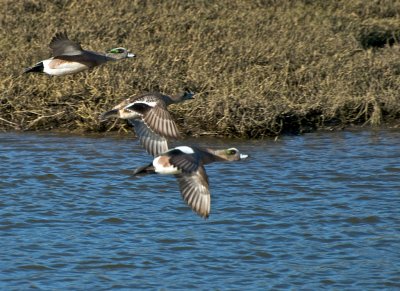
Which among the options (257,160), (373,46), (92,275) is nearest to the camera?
(92,275)

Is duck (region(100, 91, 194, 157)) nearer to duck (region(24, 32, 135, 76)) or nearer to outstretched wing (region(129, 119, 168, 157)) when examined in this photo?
outstretched wing (region(129, 119, 168, 157))

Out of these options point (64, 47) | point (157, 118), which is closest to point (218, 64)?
point (64, 47)

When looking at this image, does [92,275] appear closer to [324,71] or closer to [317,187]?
[317,187]

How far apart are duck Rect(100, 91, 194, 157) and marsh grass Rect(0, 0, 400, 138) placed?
2670 millimetres

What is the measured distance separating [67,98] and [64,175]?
121 centimetres

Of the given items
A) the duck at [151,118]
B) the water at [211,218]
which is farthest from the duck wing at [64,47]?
the water at [211,218]

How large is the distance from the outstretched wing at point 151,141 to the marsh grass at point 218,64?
2664 millimetres

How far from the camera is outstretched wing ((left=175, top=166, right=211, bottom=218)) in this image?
6691 millimetres

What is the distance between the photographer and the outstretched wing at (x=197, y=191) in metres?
6.69

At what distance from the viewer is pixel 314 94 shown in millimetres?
11641

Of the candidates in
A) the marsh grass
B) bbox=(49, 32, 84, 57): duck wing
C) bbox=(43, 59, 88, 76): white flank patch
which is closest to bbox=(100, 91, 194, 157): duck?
bbox=(43, 59, 88, 76): white flank patch

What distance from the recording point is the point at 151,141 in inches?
317

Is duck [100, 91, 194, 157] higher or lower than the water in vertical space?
higher

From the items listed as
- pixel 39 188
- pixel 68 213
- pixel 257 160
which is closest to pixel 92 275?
pixel 68 213
